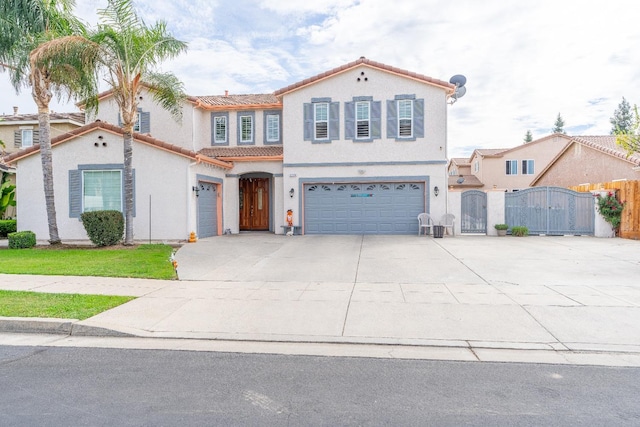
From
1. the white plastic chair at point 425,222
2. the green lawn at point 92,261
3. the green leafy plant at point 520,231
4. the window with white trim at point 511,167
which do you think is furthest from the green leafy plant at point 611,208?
the window with white trim at point 511,167

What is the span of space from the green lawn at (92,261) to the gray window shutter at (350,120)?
29.5 feet

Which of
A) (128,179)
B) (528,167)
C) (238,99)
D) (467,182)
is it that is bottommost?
(128,179)

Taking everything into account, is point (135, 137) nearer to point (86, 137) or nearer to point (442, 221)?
point (86, 137)

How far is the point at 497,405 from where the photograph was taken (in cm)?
382

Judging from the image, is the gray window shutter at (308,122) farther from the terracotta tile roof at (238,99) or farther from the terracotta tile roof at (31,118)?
the terracotta tile roof at (31,118)

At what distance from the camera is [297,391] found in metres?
4.11

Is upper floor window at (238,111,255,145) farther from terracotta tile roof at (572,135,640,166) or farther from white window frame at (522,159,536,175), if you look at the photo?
white window frame at (522,159,536,175)

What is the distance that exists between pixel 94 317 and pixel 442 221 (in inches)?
570

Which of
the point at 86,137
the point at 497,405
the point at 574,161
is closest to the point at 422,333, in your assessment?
the point at 497,405

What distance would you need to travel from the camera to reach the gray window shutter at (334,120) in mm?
18891

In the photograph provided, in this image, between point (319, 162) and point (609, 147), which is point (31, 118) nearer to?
point (319, 162)

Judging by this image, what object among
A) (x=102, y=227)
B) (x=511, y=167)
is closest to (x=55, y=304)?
(x=102, y=227)

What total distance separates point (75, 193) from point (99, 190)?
35.7 inches

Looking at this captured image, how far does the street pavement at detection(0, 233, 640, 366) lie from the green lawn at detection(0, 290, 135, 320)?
0.83ft
